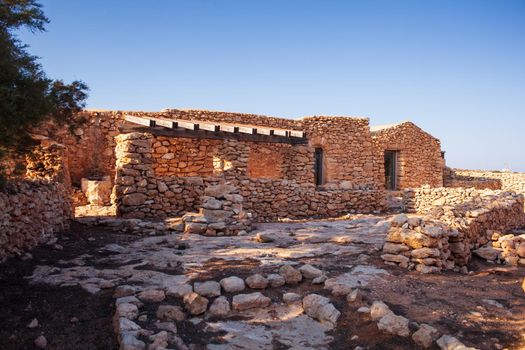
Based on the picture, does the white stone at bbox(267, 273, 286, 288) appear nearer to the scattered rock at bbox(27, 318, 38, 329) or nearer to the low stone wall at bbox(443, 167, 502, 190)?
the scattered rock at bbox(27, 318, 38, 329)

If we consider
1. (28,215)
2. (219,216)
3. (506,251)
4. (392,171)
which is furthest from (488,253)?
(392,171)

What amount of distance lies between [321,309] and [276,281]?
969 mm

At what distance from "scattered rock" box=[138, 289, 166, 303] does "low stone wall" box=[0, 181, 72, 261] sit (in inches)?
96.8

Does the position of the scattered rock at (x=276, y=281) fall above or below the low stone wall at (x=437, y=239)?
below

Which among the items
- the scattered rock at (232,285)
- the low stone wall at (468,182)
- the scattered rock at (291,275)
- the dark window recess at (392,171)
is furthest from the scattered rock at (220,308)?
the low stone wall at (468,182)

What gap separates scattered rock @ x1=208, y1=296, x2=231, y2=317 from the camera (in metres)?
4.51

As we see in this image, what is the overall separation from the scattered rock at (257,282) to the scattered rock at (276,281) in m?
0.08

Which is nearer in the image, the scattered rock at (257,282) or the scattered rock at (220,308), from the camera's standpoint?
the scattered rock at (220,308)

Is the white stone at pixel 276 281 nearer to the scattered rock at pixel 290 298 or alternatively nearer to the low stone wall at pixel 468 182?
Result: the scattered rock at pixel 290 298

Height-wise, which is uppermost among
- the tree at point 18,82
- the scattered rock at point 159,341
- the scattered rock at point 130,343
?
the tree at point 18,82

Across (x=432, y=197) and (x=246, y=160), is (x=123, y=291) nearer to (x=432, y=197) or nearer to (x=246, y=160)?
(x=246, y=160)

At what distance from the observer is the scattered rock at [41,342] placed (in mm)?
3788

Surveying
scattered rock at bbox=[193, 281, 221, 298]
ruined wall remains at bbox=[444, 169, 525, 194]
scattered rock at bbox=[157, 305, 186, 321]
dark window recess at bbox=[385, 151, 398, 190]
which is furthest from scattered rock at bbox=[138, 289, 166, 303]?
ruined wall remains at bbox=[444, 169, 525, 194]

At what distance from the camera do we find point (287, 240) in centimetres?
841
